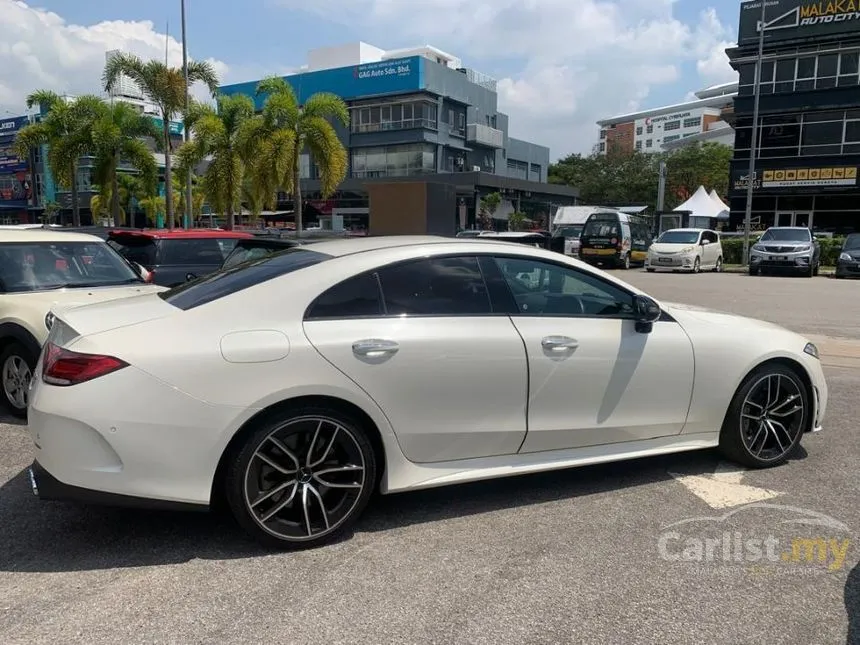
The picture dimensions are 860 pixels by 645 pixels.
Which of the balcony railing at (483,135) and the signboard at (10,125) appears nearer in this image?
the balcony railing at (483,135)

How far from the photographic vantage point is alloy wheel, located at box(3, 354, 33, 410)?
18.0 ft

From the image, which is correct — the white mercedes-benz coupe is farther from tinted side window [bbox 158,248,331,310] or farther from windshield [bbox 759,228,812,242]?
windshield [bbox 759,228,812,242]

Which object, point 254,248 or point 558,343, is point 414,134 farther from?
point 558,343

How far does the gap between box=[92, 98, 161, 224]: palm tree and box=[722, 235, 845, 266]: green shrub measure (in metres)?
24.0

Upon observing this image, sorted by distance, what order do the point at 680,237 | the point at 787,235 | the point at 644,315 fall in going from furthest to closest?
the point at 680,237, the point at 787,235, the point at 644,315

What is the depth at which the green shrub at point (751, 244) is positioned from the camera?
1081 inches

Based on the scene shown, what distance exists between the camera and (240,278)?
378 cm

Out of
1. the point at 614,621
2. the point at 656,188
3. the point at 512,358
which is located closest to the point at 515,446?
the point at 512,358

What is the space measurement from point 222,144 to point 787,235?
19.7m

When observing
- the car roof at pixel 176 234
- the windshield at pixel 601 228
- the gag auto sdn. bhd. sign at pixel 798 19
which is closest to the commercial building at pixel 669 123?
the gag auto sdn. bhd. sign at pixel 798 19

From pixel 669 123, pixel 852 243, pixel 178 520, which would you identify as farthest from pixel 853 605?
pixel 669 123

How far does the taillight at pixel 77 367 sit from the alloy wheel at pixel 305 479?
758mm

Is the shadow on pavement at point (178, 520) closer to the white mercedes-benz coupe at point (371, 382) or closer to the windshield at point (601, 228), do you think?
the white mercedes-benz coupe at point (371, 382)

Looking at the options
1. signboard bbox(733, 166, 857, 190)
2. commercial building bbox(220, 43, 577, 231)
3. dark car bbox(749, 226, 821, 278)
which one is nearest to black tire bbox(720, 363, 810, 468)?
dark car bbox(749, 226, 821, 278)
